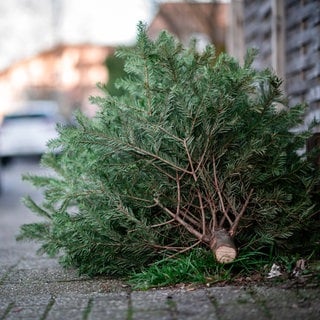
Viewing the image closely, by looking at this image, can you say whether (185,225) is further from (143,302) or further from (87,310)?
(87,310)

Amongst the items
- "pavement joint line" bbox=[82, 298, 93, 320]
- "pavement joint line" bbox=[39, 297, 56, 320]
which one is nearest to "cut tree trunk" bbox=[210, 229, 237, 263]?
"pavement joint line" bbox=[82, 298, 93, 320]

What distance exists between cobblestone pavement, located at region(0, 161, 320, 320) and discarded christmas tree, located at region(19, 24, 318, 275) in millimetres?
296

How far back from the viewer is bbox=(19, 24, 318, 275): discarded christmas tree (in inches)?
151

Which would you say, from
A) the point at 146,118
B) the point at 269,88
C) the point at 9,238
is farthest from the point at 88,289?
the point at 9,238

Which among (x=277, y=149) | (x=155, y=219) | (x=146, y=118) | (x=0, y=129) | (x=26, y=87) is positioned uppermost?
(x=26, y=87)

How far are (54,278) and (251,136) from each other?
1657 mm

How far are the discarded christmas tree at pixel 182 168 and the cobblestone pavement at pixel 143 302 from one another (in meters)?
0.30

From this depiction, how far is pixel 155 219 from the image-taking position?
4.00 metres

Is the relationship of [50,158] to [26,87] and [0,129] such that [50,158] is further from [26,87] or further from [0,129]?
[26,87]

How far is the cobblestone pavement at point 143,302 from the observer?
3.02 meters

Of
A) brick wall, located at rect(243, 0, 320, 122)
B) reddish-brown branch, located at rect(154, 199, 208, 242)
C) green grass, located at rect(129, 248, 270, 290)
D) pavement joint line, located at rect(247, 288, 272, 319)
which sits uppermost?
brick wall, located at rect(243, 0, 320, 122)

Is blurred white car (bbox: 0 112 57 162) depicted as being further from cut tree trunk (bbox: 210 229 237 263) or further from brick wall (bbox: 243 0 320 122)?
cut tree trunk (bbox: 210 229 237 263)

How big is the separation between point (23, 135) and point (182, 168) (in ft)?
49.7

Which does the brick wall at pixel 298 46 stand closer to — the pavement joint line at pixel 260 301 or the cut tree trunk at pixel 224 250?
the cut tree trunk at pixel 224 250
